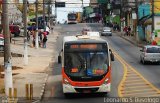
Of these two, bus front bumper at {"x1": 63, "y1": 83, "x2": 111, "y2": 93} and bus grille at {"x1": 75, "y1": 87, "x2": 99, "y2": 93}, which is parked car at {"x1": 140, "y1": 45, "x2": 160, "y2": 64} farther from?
bus grille at {"x1": 75, "y1": 87, "x2": 99, "y2": 93}

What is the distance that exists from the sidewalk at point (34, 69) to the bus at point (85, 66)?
1982 mm

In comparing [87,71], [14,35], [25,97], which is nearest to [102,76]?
[87,71]

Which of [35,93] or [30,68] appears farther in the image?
[30,68]

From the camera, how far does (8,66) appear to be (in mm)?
25547

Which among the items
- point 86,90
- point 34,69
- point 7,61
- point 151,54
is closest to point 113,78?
point 86,90

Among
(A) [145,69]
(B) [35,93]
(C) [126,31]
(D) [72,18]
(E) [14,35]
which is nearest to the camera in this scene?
(B) [35,93]

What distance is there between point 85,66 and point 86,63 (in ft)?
0.58

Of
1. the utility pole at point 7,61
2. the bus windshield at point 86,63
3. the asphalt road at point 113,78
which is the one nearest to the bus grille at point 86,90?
the asphalt road at point 113,78

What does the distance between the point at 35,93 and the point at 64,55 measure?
2943 millimetres

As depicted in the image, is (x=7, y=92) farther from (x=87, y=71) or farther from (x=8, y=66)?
(x=87, y=71)

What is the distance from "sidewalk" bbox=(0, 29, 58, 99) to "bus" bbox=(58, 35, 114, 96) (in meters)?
1.98

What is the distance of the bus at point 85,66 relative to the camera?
24312mm

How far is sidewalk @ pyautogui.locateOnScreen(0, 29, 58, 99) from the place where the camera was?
28.8 metres

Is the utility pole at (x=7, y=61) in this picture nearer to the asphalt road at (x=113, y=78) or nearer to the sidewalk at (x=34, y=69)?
the sidewalk at (x=34, y=69)
